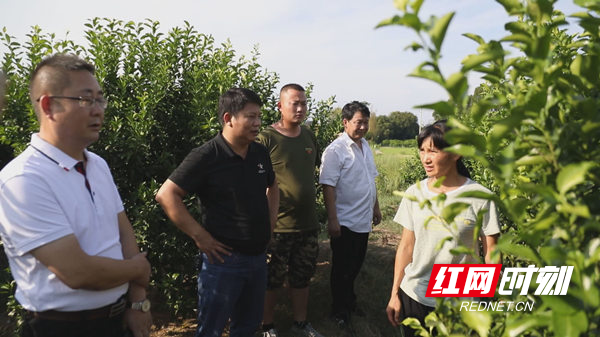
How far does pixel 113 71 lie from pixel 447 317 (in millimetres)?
4224

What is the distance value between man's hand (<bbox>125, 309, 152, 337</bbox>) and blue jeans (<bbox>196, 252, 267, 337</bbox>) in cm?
83

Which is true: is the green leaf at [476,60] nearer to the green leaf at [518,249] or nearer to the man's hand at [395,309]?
the green leaf at [518,249]

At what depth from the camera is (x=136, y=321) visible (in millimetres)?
2230

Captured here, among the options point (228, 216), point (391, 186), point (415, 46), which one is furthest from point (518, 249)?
point (391, 186)

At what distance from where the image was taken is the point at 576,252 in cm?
86

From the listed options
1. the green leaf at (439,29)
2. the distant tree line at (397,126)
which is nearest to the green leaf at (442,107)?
the green leaf at (439,29)

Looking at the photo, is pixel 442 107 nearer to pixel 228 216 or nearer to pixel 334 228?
pixel 228 216

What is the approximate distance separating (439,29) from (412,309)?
2282 millimetres

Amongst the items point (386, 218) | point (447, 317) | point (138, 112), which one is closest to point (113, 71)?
point (138, 112)

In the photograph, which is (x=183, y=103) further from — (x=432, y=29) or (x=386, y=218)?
(x=386, y=218)

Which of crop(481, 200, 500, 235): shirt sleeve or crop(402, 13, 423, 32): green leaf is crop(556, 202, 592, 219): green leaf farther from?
crop(481, 200, 500, 235): shirt sleeve

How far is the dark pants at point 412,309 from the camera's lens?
8.98 feet

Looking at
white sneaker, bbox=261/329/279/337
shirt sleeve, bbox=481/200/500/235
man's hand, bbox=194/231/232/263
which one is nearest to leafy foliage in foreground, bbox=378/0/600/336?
shirt sleeve, bbox=481/200/500/235

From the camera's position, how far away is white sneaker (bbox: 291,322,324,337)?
14.2ft
